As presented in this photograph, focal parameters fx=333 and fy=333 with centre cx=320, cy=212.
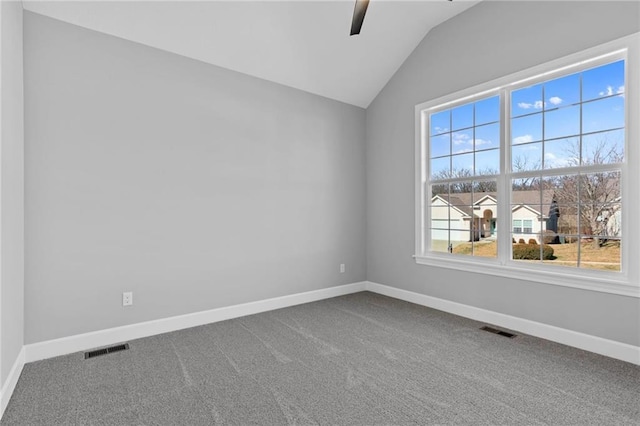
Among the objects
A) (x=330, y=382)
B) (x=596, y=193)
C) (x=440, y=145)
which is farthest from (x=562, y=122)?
(x=330, y=382)

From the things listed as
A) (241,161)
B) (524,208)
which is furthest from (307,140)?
(524,208)

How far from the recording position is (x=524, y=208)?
10.6ft

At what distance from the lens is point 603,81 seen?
8.98 feet

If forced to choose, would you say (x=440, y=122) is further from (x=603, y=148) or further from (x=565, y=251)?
(x=565, y=251)

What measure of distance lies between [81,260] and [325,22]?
3.22 m

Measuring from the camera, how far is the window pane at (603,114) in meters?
2.65

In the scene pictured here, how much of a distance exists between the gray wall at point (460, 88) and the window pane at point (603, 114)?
1.57 feet

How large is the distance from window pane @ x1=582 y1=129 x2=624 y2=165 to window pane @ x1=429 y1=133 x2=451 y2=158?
4.34 ft

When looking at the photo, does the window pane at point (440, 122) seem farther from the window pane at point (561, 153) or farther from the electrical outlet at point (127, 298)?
the electrical outlet at point (127, 298)

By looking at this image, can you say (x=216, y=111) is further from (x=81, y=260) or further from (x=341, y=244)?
(x=341, y=244)

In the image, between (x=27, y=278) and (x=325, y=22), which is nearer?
(x=27, y=278)

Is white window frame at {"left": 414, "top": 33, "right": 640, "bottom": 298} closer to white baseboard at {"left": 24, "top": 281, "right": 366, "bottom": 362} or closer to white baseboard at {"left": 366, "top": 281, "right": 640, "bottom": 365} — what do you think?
white baseboard at {"left": 366, "top": 281, "right": 640, "bottom": 365}

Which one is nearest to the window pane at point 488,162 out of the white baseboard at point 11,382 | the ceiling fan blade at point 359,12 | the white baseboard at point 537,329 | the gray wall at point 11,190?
the white baseboard at point 537,329

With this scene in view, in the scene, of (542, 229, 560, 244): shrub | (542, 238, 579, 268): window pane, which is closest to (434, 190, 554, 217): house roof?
(542, 229, 560, 244): shrub
